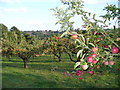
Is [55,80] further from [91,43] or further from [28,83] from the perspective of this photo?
[91,43]

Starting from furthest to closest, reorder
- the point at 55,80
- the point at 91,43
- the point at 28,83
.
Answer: the point at 55,80
the point at 28,83
the point at 91,43

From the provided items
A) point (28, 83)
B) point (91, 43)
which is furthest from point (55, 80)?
point (91, 43)

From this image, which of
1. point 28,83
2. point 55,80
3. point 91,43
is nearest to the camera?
point 91,43

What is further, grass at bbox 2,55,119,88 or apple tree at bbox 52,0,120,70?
grass at bbox 2,55,119,88

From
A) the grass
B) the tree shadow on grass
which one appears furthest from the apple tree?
the tree shadow on grass

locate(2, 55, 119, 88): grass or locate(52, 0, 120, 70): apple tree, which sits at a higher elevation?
locate(52, 0, 120, 70): apple tree

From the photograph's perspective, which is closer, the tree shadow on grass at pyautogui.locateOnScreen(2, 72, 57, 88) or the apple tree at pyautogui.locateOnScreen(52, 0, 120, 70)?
the apple tree at pyautogui.locateOnScreen(52, 0, 120, 70)

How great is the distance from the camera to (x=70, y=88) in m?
7.98

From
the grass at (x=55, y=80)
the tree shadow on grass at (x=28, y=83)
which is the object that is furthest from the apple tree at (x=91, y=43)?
the tree shadow on grass at (x=28, y=83)

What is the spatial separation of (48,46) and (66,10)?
10.2m

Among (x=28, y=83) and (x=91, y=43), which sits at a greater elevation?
(x=91, y=43)

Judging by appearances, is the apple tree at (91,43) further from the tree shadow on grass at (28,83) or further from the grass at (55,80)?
the tree shadow on grass at (28,83)

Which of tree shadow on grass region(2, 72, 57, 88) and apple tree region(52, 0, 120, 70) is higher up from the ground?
apple tree region(52, 0, 120, 70)

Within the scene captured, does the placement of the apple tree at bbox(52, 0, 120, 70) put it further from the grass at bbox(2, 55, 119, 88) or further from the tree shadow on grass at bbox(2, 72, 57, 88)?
the tree shadow on grass at bbox(2, 72, 57, 88)
